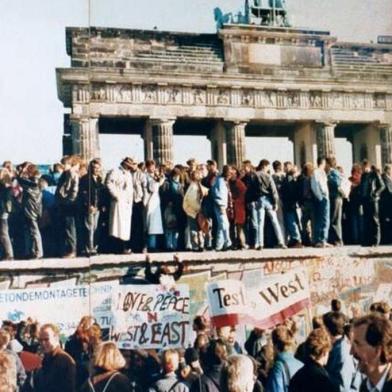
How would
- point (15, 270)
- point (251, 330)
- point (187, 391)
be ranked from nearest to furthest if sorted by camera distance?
1. point (187, 391)
2. point (15, 270)
3. point (251, 330)

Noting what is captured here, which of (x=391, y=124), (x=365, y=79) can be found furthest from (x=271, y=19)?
(x=391, y=124)

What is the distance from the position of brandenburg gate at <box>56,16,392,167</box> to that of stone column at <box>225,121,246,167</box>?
11mm

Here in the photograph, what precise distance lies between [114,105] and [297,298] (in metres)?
2.52

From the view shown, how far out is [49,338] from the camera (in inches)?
242

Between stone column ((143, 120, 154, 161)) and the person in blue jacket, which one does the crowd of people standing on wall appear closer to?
stone column ((143, 120, 154, 161))

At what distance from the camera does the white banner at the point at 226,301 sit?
684 cm

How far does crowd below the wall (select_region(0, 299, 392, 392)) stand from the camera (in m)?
4.69

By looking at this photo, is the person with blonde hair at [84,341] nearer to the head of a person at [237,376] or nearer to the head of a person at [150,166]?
the head of a person at [150,166]

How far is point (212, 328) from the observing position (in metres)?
6.82

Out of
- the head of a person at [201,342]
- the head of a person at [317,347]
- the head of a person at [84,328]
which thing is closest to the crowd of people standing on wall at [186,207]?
the head of a person at [84,328]

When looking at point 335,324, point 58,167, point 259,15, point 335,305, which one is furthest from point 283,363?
point 259,15

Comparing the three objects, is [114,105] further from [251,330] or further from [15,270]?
[251,330]

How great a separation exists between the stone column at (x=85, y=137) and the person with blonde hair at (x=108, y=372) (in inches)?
75.7

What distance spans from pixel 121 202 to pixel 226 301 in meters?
1.34
